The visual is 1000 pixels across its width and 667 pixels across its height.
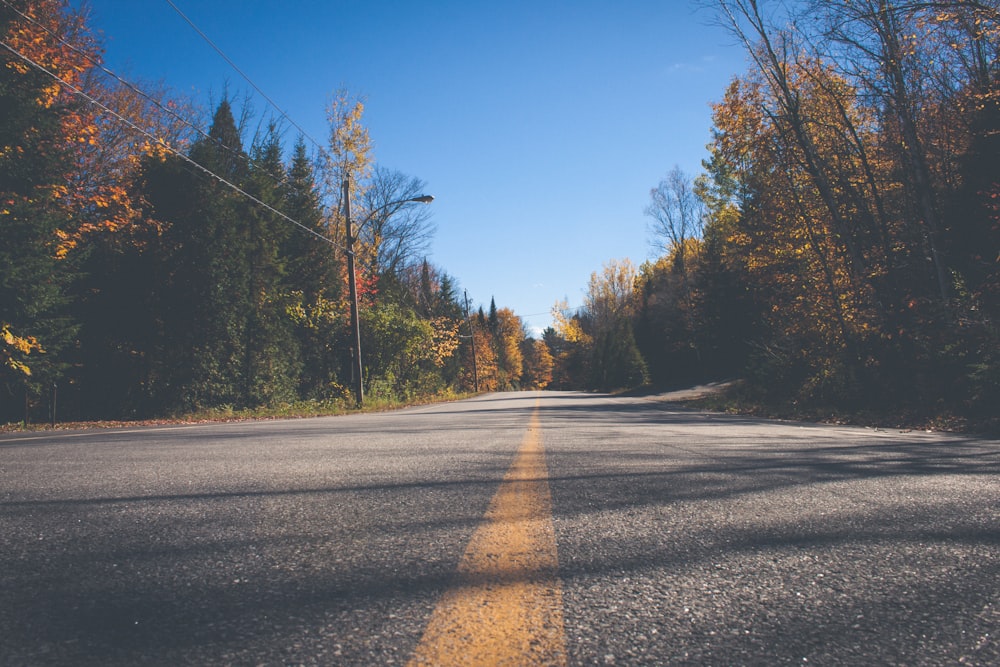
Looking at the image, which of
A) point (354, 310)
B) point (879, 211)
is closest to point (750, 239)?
point (879, 211)

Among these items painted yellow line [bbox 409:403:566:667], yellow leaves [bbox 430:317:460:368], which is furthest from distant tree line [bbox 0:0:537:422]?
painted yellow line [bbox 409:403:566:667]

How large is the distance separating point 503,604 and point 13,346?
13.9m

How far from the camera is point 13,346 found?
10.9 m

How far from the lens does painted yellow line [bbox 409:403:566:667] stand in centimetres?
110

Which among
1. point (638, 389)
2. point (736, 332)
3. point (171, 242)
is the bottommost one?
point (638, 389)

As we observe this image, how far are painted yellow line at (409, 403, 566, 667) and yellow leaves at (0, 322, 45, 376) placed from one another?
12.8m

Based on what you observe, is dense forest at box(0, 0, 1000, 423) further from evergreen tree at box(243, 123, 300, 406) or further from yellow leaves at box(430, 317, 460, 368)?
yellow leaves at box(430, 317, 460, 368)

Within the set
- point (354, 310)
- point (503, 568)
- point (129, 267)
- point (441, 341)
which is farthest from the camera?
point (441, 341)

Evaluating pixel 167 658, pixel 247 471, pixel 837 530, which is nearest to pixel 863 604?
pixel 837 530

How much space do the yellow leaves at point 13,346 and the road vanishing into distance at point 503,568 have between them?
984 centimetres

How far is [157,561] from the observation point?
1728 millimetres

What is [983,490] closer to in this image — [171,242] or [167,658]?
[167,658]

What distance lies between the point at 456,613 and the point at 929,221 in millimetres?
14519

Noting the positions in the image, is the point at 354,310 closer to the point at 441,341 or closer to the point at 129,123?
the point at 129,123
